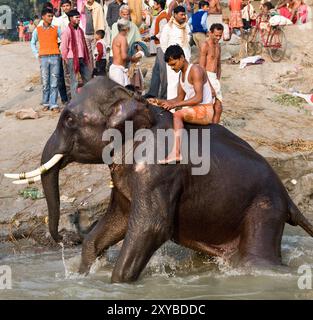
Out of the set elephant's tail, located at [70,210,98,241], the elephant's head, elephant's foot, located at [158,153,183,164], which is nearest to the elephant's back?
elephant's foot, located at [158,153,183,164]

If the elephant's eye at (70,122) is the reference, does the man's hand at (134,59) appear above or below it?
below

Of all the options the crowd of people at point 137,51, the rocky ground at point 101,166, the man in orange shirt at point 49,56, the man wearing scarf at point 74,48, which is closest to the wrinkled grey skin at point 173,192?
the crowd of people at point 137,51

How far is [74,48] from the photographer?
1280 cm

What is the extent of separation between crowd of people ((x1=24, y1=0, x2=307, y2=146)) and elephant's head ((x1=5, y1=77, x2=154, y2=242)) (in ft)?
1.36

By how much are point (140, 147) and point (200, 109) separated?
92 centimetres

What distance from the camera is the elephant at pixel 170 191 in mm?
6863

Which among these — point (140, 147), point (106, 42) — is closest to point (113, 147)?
point (140, 147)

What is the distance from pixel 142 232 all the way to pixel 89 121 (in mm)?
1123

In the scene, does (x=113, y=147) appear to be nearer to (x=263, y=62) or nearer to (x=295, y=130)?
→ (x=295, y=130)

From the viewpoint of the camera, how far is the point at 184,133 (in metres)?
7.18

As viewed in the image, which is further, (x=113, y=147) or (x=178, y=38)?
(x=178, y=38)

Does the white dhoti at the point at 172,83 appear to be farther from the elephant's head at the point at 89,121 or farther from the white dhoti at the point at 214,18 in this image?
the white dhoti at the point at 214,18

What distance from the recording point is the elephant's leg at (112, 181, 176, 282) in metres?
6.82
